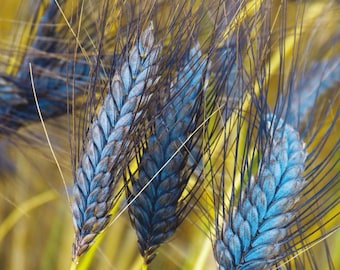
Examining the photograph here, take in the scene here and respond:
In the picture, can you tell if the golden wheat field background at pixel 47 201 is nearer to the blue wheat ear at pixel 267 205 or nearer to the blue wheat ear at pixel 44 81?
the blue wheat ear at pixel 44 81

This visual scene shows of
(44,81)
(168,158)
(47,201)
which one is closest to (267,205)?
(168,158)

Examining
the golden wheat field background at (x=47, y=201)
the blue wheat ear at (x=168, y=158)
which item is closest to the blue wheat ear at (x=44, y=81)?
the golden wheat field background at (x=47, y=201)

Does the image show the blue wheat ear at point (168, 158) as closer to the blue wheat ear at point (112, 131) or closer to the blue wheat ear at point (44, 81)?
the blue wheat ear at point (112, 131)

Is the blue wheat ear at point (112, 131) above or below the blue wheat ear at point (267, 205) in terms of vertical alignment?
above

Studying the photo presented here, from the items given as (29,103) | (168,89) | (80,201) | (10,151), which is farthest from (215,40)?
(10,151)

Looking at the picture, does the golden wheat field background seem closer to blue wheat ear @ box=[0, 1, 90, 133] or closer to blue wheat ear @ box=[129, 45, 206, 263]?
blue wheat ear @ box=[0, 1, 90, 133]

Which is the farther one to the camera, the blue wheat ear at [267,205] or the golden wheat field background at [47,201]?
the golden wheat field background at [47,201]

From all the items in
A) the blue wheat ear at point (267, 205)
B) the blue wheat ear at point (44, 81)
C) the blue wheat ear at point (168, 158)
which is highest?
the blue wheat ear at point (44, 81)
